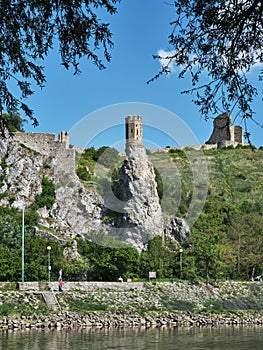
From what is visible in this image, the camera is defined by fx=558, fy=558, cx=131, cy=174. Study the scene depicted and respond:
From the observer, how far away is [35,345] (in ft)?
81.0

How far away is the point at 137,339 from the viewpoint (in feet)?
91.6

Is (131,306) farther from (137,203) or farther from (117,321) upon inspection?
(137,203)

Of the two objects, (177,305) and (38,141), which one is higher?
(38,141)

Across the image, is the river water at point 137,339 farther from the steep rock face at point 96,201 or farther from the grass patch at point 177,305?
the steep rock face at point 96,201

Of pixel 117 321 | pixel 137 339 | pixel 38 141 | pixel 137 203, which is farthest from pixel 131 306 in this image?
pixel 38 141

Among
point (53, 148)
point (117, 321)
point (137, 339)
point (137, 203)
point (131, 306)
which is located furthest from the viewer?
point (53, 148)

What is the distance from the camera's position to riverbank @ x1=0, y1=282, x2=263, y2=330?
3409 cm

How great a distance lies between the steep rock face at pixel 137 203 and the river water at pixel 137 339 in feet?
75.7

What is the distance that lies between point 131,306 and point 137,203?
66.9ft

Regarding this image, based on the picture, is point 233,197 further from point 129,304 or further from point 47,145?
point 129,304

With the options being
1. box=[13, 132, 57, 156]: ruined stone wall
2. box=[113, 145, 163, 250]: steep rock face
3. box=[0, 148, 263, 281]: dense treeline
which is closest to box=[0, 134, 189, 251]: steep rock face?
box=[113, 145, 163, 250]: steep rock face

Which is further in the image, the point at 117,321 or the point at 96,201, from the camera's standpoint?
the point at 96,201

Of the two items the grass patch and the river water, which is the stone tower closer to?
the grass patch

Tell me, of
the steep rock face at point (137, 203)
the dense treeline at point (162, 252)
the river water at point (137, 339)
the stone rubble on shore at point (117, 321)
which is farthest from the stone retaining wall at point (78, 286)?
the steep rock face at point (137, 203)
